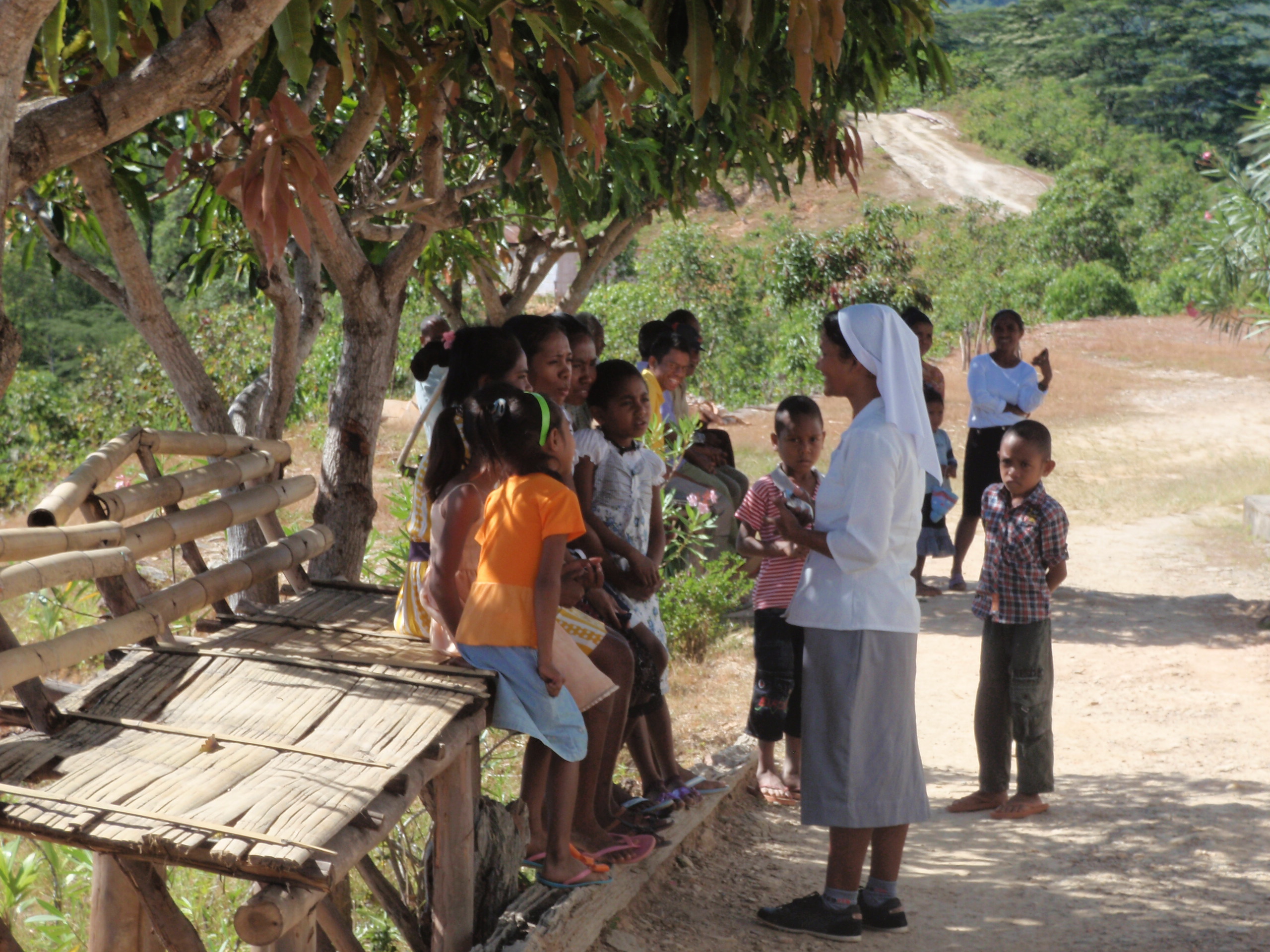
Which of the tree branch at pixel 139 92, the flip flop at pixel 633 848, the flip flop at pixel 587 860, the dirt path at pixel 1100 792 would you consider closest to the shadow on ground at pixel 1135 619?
the dirt path at pixel 1100 792

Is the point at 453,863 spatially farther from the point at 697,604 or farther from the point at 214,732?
the point at 697,604

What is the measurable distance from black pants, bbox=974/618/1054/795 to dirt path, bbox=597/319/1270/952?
0.19m

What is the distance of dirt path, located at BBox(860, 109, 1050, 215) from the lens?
4581cm

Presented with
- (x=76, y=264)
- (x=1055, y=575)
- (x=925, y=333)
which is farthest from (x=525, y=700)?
(x=925, y=333)

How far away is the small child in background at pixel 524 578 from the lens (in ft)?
9.68

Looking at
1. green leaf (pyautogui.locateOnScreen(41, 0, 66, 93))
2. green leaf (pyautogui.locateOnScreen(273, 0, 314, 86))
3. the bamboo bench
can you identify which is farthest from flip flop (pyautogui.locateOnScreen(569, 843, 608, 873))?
green leaf (pyautogui.locateOnScreen(41, 0, 66, 93))

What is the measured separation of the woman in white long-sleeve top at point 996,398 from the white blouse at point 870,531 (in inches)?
153

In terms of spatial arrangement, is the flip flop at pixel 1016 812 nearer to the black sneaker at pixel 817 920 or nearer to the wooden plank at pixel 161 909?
the black sneaker at pixel 817 920

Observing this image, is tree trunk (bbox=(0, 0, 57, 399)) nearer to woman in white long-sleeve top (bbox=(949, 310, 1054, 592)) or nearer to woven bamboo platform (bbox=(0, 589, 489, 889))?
woven bamboo platform (bbox=(0, 589, 489, 889))

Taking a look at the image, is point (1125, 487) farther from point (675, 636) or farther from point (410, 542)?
point (410, 542)

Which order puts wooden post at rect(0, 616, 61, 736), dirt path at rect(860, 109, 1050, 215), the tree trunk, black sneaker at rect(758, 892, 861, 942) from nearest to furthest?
the tree trunk
wooden post at rect(0, 616, 61, 736)
black sneaker at rect(758, 892, 861, 942)
dirt path at rect(860, 109, 1050, 215)

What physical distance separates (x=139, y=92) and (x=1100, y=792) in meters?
4.16

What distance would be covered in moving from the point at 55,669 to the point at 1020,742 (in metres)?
3.23

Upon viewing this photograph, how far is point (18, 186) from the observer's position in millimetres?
2174
